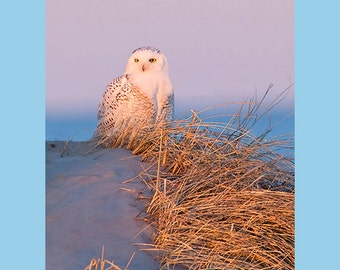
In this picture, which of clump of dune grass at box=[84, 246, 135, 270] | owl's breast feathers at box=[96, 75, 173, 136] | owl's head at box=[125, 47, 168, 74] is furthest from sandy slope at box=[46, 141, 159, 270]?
owl's head at box=[125, 47, 168, 74]

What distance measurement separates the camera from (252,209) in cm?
514

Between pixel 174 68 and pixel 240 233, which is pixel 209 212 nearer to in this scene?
pixel 240 233

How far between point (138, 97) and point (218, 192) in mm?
1080

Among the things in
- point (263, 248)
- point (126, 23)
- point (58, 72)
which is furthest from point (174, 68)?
point (263, 248)

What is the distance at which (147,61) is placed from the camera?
19.7ft

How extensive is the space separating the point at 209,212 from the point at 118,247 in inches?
23.6

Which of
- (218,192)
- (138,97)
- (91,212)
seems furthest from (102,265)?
(138,97)

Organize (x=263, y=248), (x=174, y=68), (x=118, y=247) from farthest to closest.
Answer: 1. (x=174, y=68)
2. (x=263, y=248)
3. (x=118, y=247)

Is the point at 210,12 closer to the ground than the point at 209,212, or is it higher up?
higher up

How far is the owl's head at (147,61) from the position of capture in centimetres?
597

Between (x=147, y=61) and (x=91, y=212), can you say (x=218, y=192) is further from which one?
(x=147, y=61)

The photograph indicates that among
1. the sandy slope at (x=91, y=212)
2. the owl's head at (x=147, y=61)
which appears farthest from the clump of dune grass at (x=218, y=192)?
the owl's head at (x=147, y=61)

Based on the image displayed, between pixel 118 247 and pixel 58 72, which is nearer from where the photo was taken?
pixel 118 247

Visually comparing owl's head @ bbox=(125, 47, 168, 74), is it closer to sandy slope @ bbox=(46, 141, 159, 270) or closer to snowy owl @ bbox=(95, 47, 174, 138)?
snowy owl @ bbox=(95, 47, 174, 138)
